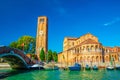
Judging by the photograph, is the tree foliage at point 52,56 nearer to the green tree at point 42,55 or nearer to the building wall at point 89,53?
the green tree at point 42,55

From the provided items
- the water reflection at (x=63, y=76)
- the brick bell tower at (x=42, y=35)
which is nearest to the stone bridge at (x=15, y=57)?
the water reflection at (x=63, y=76)

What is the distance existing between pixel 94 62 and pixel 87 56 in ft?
8.91

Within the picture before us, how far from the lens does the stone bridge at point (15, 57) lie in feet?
105

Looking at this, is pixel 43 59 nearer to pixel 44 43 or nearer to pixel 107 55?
pixel 44 43

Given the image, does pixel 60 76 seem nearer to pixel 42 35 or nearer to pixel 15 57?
pixel 15 57

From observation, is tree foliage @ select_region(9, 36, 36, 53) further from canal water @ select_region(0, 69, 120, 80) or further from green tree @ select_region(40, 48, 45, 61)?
canal water @ select_region(0, 69, 120, 80)

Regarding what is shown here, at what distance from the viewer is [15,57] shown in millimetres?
38594

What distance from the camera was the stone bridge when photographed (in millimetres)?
31973

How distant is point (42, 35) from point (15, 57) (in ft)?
117

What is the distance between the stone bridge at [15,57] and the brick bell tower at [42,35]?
76.4 ft

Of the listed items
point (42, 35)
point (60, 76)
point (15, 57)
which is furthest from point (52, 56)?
point (60, 76)

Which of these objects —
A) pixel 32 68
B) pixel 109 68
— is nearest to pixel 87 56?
pixel 109 68

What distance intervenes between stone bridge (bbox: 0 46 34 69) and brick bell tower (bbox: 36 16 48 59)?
2330cm

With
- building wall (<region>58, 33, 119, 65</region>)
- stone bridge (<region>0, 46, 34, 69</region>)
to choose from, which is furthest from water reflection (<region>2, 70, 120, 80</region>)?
building wall (<region>58, 33, 119, 65</region>)
